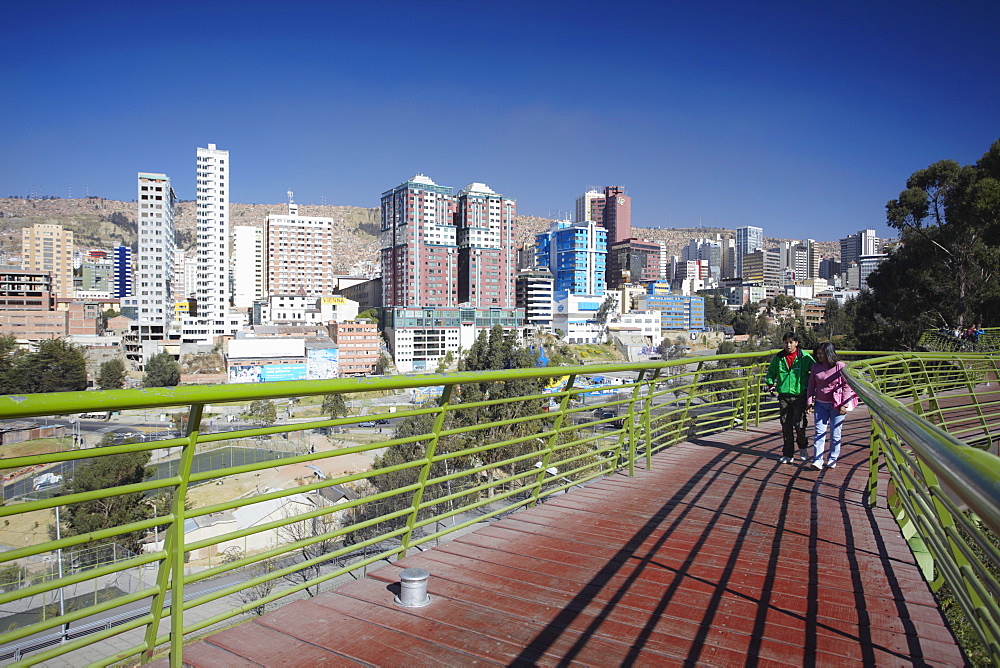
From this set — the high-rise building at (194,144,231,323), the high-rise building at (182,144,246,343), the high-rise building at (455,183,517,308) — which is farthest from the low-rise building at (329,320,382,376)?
the high-rise building at (455,183,517,308)

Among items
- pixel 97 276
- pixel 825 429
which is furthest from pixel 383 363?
pixel 97 276

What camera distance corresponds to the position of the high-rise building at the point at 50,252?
135750 millimetres

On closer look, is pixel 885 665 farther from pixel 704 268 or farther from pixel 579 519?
pixel 704 268

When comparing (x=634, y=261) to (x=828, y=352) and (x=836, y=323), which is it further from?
(x=828, y=352)

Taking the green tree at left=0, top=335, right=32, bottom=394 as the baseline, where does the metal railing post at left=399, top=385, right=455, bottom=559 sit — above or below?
above

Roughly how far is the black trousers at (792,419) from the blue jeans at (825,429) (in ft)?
1.19

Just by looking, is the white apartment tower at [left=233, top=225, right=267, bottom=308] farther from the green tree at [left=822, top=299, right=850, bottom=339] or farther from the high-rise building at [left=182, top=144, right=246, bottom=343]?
the green tree at [left=822, top=299, right=850, bottom=339]

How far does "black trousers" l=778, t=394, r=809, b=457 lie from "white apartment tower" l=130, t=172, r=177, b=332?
8095 centimetres

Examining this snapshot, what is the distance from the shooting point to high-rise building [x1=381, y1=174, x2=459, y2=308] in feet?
308

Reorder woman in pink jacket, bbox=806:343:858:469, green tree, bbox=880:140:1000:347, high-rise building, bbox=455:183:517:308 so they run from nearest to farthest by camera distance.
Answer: woman in pink jacket, bbox=806:343:858:469 < green tree, bbox=880:140:1000:347 < high-rise building, bbox=455:183:517:308

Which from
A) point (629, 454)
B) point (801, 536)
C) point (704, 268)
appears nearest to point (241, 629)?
point (801, 536)

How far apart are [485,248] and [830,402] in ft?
312

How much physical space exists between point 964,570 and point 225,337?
85269mm

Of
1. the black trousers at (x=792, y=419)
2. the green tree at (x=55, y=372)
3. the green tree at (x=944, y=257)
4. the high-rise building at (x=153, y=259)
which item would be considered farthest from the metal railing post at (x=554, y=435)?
the high-rise building at (x=153, y=259)
